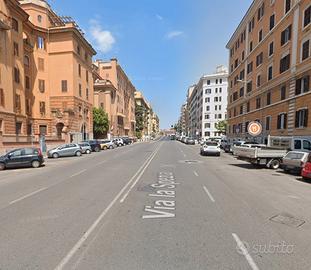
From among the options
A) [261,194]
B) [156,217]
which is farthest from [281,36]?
[156,217]

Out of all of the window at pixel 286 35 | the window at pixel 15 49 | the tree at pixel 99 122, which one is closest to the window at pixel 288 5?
the window at pixel 286 35

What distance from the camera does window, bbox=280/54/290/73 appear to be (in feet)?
83.9

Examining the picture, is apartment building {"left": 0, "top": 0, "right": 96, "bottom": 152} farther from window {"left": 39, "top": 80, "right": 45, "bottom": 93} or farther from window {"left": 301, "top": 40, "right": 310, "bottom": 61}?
window {"left": 301, "top": 40, "right": 310, "bottom": 61}

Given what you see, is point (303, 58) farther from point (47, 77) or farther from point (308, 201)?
point (47, 77)

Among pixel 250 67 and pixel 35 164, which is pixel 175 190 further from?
pixel 250 67

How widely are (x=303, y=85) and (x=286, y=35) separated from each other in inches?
286

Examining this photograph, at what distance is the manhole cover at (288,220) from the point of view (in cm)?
547

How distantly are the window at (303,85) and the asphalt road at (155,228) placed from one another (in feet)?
57.3

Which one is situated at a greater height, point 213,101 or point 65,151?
point 213,101

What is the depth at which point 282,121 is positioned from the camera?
26688mm

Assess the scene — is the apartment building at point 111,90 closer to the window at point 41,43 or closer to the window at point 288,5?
the window at point 41,43

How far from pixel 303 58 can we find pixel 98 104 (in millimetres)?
53145

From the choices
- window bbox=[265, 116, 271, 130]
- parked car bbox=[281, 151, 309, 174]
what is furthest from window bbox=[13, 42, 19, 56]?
window bbox=[265, 116, 271, 130]

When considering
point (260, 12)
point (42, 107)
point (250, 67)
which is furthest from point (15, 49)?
point (250, 67)
